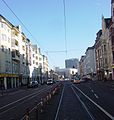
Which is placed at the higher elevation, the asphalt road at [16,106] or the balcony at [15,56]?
the balcony at [15,56]

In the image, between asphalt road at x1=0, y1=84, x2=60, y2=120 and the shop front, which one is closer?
asphalt road at x1=0, y1=84, x2=60, y2=120

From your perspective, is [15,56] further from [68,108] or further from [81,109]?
[81,109]

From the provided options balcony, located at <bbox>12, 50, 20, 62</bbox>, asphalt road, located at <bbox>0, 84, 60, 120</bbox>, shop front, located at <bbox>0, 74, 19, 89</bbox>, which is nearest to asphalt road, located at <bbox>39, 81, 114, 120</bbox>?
asphalt road, located at <bbox>0, 84, 60, 120</bbox>

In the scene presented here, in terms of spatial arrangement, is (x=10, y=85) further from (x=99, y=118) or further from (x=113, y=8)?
(x=99, y=118)

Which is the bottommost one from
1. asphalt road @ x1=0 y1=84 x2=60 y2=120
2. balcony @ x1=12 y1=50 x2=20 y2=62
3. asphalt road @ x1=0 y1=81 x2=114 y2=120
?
asphalt road @ x1=0 y1=84 x2=60 y2=120

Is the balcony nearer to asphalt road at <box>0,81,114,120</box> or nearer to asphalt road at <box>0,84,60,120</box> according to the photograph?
asphalt road at <box>0,84,60,120</box>

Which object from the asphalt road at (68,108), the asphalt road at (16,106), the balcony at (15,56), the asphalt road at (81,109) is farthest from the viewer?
the balcony at (15,56)

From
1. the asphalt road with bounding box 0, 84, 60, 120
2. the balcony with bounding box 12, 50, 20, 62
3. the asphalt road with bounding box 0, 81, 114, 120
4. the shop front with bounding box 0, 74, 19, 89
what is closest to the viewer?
the asphalt road with bounding box 0, 81, 114, 120

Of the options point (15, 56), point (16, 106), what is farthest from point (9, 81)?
point (16, 106)

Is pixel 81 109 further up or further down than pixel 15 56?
further down

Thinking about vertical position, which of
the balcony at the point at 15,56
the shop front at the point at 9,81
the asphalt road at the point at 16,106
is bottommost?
the asphalt road at the point at 16,106

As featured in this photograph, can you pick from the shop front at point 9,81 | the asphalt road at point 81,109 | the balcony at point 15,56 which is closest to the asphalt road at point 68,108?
the asphalt road at point 81,109

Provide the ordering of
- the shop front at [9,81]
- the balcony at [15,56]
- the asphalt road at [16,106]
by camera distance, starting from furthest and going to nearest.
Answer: the balcony at [15,56] → the shop front at [9,81] → the asphalt road at [16,106]

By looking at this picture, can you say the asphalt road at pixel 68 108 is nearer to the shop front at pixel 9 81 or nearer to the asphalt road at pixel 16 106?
the asphalt road at pixel 16 106
